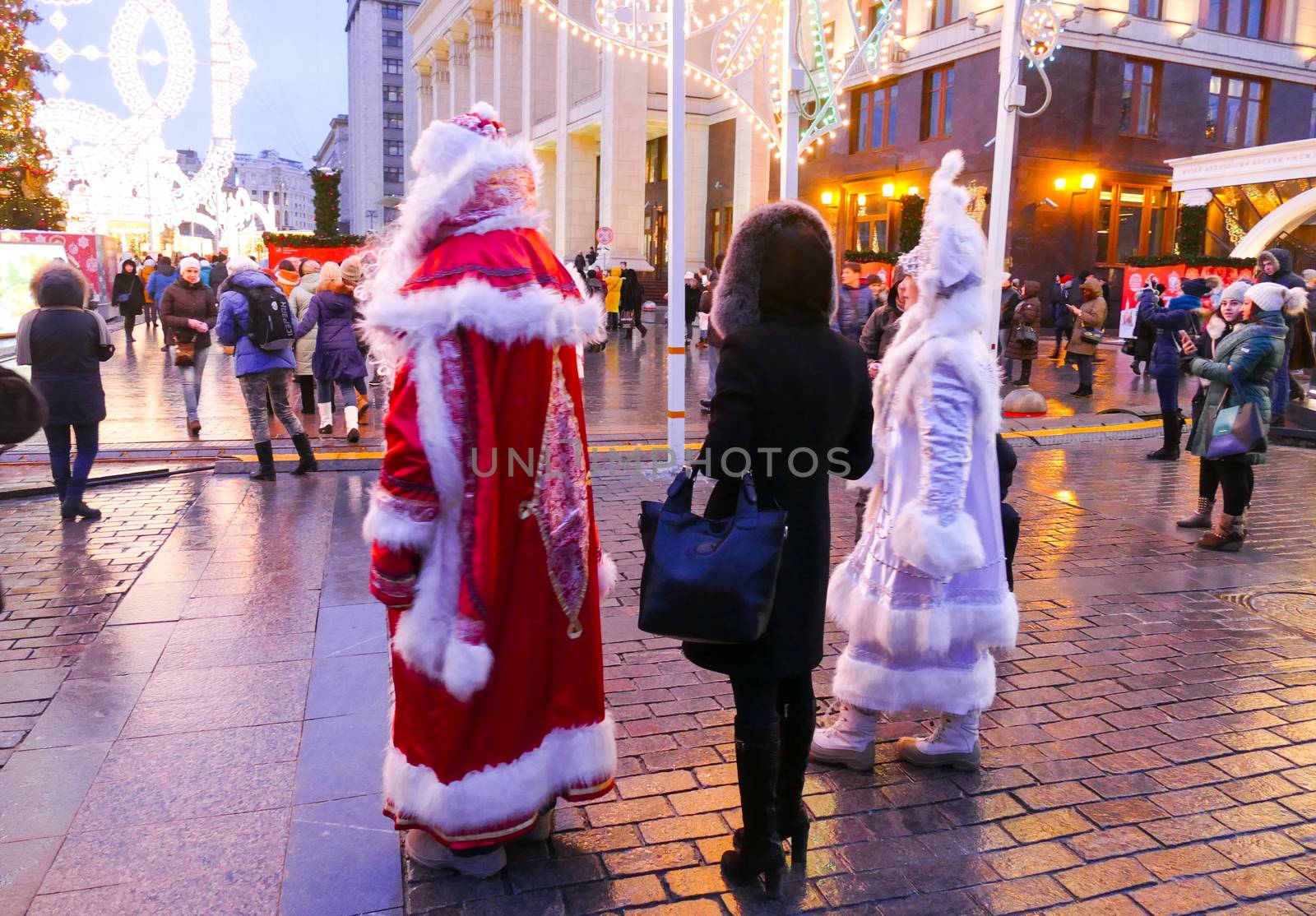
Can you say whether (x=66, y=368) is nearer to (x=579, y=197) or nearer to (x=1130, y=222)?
(x=1130, y=222)

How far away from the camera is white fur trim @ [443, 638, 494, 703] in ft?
8.35

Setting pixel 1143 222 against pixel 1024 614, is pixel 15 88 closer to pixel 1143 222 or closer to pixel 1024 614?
pixel 1024 614

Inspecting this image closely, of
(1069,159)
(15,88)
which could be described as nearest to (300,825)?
(15,88)

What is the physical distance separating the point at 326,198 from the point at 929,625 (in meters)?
40.4

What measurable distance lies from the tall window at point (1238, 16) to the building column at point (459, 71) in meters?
34.8

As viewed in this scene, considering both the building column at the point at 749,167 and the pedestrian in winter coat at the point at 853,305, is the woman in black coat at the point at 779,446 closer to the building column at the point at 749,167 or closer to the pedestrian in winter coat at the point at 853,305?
the pedestrian in winter coat at the point at 853,305

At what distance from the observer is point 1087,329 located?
14.2 m

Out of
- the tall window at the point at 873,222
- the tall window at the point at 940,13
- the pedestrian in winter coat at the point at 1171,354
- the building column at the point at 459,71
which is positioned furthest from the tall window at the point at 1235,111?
the building column at the point at 459,71

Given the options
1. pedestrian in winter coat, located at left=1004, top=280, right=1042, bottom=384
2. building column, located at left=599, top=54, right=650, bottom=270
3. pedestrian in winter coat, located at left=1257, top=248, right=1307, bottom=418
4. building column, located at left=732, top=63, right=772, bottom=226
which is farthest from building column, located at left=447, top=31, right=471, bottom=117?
pedestrian in winter coat, located at left=1257, top=248, right=1307, bottom=418

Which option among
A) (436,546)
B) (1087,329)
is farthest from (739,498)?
(1087,329)

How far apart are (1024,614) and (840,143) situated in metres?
30.4

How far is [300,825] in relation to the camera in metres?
3.12

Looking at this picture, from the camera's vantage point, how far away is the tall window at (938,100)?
93.1 feet

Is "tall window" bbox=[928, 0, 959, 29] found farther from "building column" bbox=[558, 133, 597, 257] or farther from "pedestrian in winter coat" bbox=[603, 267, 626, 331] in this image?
"building column" bbox=[558, 133, 597, 257]
